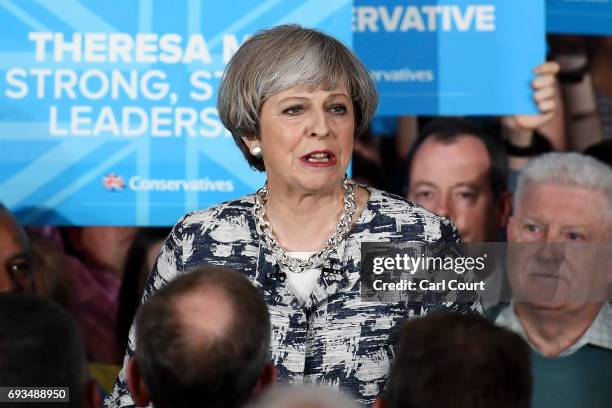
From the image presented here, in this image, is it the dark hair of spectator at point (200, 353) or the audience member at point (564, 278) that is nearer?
the dark hair of spectator at point (200, 353)

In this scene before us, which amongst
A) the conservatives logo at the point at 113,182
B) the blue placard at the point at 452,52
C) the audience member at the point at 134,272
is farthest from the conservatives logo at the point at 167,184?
the blue placard at the point at 452,52

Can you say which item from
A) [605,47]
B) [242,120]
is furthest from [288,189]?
[605,47]

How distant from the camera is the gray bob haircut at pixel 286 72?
9.94 ft

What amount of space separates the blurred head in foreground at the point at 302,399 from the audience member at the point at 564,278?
2018 mm

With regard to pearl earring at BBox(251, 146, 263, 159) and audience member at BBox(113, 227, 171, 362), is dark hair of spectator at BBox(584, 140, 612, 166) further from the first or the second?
pearl earring at BBox(251, 146, 263, 159)

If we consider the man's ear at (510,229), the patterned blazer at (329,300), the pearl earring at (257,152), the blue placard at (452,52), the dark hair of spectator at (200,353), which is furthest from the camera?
the man's ear at (510,229)

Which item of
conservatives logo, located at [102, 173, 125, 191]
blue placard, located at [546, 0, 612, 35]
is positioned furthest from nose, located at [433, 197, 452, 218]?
conservatives logo, located at [102, 173, 125, 191]

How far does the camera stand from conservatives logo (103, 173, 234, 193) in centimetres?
429

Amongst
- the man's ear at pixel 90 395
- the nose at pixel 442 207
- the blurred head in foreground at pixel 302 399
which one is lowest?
the man's ear at pixel 90 395

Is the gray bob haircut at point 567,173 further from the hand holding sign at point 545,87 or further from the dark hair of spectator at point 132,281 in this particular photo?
the dark hair of spectator at point 132,281

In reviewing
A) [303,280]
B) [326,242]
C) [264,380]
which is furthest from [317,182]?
[264,380]

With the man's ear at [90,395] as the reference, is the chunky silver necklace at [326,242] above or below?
above

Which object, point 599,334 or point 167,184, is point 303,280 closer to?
point 167,184

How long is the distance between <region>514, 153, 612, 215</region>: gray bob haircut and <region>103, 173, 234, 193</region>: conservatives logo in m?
1.40
